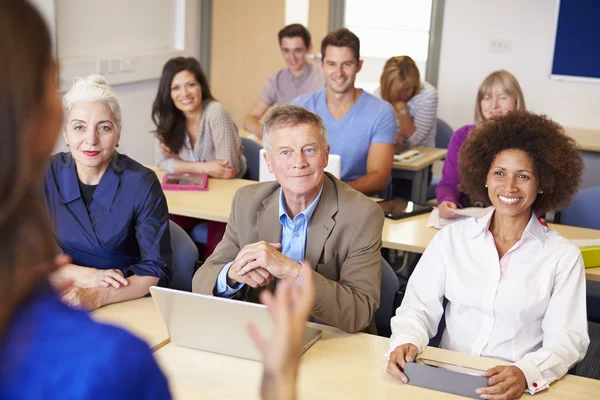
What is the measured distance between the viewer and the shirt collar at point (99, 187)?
2.50 meters

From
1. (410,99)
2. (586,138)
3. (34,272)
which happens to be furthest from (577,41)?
(34,272)

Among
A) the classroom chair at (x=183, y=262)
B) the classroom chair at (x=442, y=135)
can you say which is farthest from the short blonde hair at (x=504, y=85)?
the classroom chair at (x=183, y=262)

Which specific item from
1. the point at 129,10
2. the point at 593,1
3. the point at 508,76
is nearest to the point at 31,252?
the point at 508,76

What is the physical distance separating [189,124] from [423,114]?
66.9 inches

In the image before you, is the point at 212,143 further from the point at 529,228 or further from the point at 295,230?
the point at 529,228

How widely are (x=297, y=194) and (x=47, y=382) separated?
1.73m

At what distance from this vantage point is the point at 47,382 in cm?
65

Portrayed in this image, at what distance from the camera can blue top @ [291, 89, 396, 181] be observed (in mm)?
4039

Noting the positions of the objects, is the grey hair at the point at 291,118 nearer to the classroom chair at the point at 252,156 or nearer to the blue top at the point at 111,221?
the blue top at the point at 111,221

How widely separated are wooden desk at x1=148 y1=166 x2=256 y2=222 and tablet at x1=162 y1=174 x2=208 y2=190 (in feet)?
0.10

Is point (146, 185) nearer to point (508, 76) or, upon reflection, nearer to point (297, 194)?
point (297, 194)

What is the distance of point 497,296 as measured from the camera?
2.19m

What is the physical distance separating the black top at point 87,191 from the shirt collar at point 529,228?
126 centimetres

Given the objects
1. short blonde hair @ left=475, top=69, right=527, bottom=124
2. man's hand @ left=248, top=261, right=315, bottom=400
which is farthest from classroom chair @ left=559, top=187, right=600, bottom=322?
man's hand @ left=248, top=261, right=315, bottom=400
